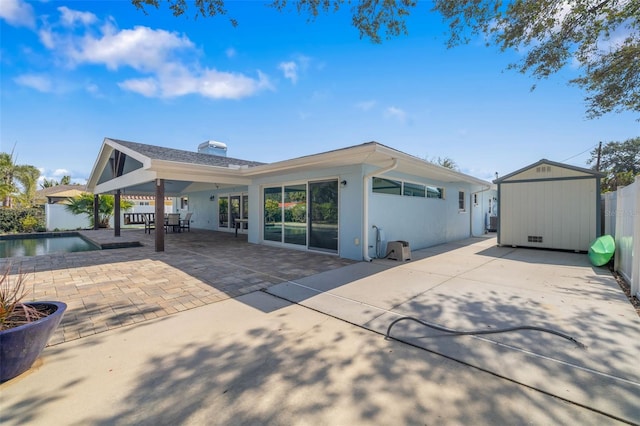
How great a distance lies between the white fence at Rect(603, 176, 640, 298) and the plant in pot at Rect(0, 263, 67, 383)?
24.1ft

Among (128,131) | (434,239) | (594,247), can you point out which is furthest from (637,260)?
(128,131)

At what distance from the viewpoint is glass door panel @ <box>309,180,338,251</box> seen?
787 centimetres

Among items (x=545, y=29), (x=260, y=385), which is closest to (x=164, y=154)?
(x=260, y=385)

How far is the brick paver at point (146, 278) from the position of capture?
3652 millimetres

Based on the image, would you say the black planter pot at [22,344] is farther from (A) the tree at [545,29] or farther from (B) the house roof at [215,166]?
(A) the tree at [545,29]

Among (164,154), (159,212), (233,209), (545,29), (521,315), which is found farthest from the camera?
(233,209)

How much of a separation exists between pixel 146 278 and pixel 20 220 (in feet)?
48.5

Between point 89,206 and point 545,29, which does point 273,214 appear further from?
point 89,206

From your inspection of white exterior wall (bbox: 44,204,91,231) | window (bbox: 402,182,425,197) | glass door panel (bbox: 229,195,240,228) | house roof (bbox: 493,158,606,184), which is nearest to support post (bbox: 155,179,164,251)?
glass door panel (bbox: 229,195,240,228)

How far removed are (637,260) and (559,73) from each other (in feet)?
15.3

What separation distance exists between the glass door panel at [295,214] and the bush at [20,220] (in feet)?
48.1

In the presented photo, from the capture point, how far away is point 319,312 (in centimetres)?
374

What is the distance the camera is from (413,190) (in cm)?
915

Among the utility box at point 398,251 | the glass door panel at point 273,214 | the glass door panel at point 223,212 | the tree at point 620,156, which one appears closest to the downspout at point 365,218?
the utility box at point 398,251
